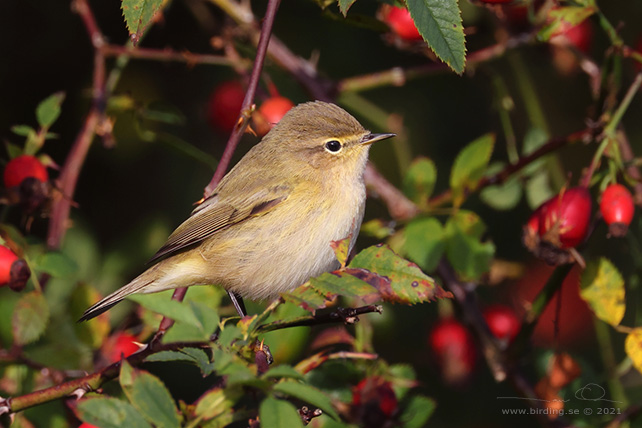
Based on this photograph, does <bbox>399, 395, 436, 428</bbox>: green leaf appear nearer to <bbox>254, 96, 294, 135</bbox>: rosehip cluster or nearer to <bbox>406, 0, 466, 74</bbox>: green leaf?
<bbox>406, 0, 466, 74</bbox>: green leaf

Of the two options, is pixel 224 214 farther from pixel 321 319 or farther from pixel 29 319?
pixel 321 319

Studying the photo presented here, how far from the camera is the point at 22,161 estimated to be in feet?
8.96

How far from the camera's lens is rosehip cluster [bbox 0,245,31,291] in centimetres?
229

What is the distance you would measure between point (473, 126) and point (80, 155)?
2.67 m

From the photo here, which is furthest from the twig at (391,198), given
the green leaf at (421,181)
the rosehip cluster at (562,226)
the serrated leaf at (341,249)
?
the serrated leaf at (341,249)

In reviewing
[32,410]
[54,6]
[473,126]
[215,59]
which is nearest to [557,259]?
[215,59]

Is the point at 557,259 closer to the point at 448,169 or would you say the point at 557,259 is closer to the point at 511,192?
the point at 511,192

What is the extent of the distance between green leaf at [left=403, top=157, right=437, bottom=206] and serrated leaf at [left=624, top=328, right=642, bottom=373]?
0.99 m

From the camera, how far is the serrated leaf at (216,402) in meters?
1.67

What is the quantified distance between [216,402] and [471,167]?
1.65m

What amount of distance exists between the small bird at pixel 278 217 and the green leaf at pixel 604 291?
936 mm

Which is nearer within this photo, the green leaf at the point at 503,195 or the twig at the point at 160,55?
the twig at the point at 160,55

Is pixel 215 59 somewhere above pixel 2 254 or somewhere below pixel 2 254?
above

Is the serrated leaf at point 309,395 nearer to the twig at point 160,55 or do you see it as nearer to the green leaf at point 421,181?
the green leaf at point 421,181
